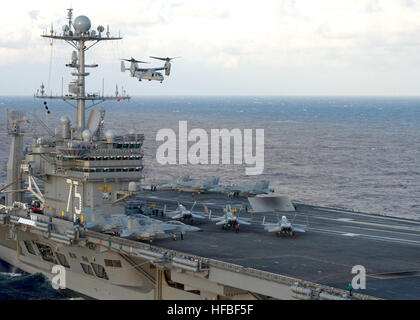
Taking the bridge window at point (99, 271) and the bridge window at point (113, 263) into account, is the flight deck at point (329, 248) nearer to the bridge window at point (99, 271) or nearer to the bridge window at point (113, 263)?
the bridge window at point (113, 263)

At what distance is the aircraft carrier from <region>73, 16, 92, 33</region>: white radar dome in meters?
0.05

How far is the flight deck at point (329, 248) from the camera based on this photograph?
2430cm

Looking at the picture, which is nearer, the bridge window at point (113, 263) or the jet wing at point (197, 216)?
the bridge window at point (113, 263)

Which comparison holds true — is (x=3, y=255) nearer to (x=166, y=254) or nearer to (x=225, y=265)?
(x=166, y=254)

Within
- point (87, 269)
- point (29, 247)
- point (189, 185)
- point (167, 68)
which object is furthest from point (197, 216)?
point (189, 185)

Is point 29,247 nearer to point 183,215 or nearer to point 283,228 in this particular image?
point 183,215

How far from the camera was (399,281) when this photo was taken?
24.1 m

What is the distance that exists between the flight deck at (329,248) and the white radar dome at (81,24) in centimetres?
1123

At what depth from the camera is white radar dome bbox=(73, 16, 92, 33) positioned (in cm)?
3422

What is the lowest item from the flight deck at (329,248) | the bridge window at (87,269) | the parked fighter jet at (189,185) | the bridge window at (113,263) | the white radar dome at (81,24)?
the bridge window at (87,269)

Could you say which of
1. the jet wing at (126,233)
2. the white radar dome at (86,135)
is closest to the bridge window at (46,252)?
the white radar dome at (86,135)
